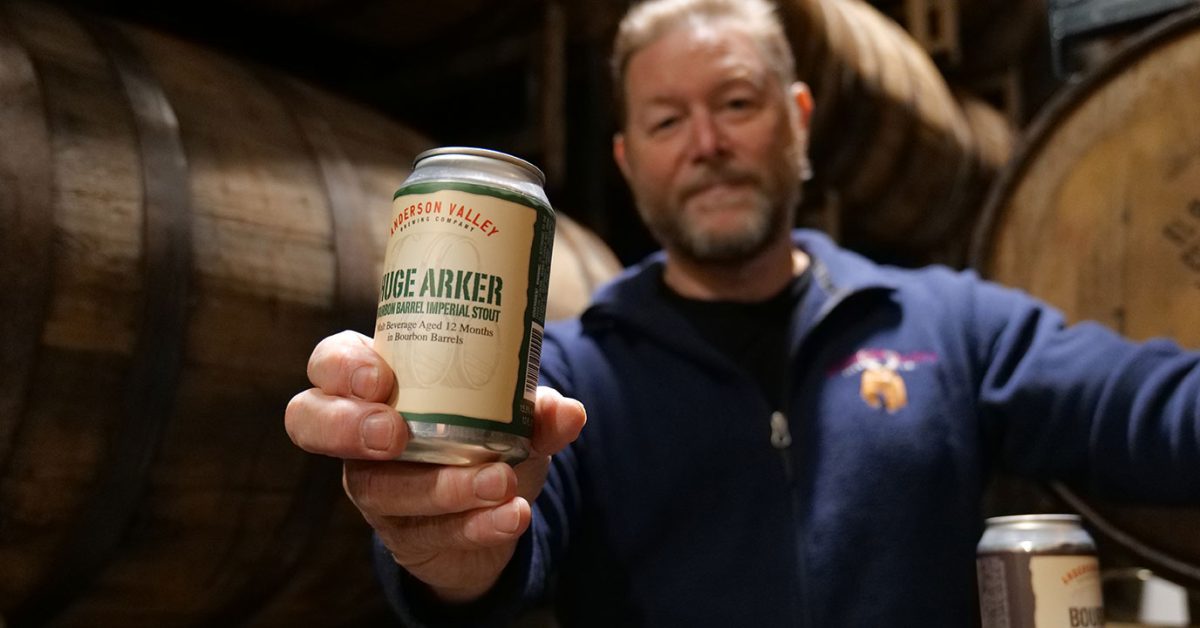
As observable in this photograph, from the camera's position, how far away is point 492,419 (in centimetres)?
81

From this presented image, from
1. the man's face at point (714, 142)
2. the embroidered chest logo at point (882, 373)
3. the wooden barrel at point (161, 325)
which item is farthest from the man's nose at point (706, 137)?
the wooden barrel at point (161, 325)

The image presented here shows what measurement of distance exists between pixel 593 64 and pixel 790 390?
1.26 m

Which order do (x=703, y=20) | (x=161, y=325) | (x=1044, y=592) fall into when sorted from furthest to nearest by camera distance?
(x=703, y=20) → (x=161, y=325) → (x=1044, y=592)

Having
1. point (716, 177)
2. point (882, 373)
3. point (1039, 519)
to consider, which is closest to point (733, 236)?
point (716, 177)

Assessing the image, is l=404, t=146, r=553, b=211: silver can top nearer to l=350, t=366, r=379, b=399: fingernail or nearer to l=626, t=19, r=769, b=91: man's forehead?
l=350, t=366, r=379, b=399: fingernail

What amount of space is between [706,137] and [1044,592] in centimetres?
91

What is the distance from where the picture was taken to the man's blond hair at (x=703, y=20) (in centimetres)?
175

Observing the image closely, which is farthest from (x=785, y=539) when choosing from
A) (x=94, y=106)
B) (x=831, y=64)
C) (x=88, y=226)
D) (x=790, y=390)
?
(x=831, y=64)

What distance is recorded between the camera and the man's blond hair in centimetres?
175

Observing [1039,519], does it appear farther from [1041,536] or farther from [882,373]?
[882,373]

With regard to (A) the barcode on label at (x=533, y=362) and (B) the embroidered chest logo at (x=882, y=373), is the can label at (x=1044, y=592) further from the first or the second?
→ (A) the barcode on label at (x=533, y=362)

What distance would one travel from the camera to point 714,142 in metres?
1.65

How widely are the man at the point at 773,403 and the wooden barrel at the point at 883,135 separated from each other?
0.96 meters

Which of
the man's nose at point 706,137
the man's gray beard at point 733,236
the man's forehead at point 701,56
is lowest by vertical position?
the man's gray beard at point 733,236
